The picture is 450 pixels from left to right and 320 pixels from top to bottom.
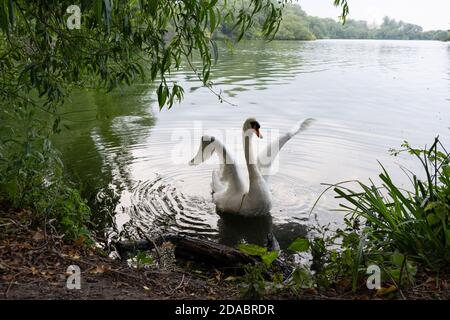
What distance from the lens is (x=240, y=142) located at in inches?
446

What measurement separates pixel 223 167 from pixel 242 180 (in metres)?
0.52

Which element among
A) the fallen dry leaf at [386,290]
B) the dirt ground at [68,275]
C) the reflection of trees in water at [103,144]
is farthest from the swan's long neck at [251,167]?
the fallen dry leaf at [386,290]

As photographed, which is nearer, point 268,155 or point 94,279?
point 94,279

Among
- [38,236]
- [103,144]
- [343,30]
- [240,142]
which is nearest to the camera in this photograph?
[38,236]

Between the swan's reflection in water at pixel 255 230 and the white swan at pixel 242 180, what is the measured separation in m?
0.13

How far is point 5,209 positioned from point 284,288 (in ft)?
11.0

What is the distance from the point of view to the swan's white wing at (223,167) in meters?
7.64

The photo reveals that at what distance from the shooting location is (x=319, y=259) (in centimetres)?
532

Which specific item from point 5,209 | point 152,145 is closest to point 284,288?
point 5,209

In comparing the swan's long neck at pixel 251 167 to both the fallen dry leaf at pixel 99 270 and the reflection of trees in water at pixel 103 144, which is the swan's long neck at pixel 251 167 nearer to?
the reflection of trees in water at pixel 103 144

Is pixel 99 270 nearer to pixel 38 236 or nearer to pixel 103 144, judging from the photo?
pixel 38 236

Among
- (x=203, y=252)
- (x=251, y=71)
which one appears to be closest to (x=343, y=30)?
(x=251, y=71)

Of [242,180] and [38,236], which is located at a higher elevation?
[38,236]
